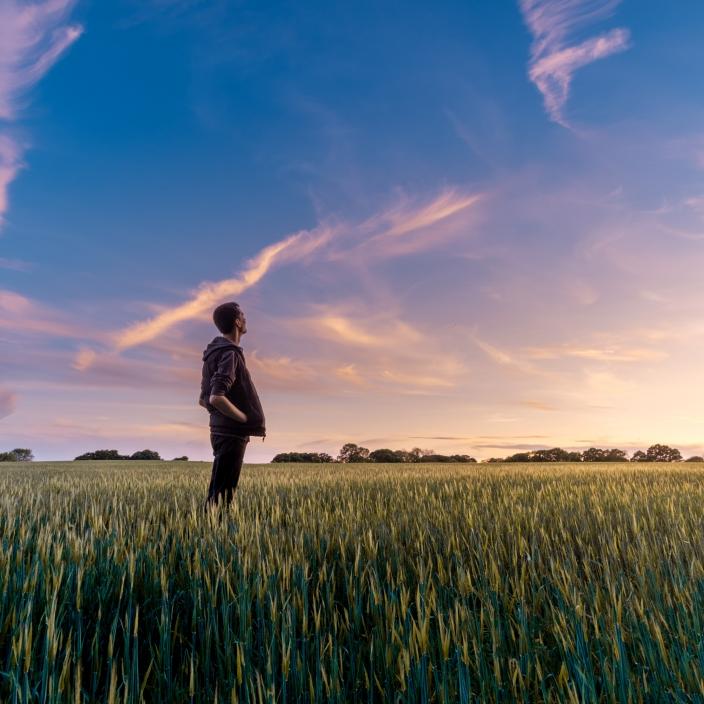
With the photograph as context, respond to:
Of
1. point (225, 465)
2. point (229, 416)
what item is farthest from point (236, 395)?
point (225, 465)

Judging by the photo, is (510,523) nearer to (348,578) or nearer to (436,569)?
(436,569)

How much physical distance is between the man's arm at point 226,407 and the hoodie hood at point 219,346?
1.70 feet

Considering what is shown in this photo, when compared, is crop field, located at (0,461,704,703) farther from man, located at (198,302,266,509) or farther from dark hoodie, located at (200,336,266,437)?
dark hoodie, located at (200,336,266,437)

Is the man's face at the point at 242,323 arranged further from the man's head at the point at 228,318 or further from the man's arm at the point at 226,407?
the man's arm at the point at 226,407

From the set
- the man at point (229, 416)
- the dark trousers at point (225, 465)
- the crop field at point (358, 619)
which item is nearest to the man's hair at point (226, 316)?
the man at point (229, 416)

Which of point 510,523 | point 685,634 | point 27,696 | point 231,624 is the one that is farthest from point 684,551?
point 27,696

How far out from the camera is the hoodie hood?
4824 millimetres

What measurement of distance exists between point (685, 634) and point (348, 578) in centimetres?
153

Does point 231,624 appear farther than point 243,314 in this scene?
No

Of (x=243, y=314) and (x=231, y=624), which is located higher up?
(x=243, y=314)

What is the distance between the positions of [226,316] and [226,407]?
3.20ft

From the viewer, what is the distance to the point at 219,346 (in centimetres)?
485

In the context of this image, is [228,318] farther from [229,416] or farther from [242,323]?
[229,416]

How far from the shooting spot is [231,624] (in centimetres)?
235
